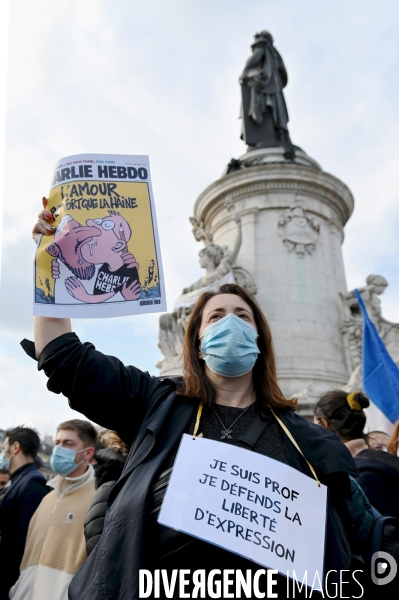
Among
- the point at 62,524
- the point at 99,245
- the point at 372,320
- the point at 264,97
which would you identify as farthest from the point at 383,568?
the point at 264,97

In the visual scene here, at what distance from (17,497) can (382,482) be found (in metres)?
3.06

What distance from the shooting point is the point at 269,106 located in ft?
53.2

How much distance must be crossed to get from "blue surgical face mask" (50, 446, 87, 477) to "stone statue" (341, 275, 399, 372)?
7616 mm

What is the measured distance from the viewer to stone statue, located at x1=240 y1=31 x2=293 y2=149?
15750 millimetres

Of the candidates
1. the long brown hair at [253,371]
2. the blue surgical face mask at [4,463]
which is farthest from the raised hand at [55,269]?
the blue surgical face mask at [4,463]

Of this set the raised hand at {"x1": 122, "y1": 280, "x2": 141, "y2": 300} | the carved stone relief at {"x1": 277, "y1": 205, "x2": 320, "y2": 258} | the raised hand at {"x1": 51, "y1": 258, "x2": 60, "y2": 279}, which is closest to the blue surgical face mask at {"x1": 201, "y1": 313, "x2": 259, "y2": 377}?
the raised hand at {"x1": 122, "y1": 280, "x2": 141, "y2": 300}

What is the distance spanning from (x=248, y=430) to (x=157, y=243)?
3.25 ft

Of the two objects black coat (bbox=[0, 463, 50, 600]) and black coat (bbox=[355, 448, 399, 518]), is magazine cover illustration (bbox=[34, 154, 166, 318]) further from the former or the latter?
black coat (bbox=[0, 463, 50, 600])

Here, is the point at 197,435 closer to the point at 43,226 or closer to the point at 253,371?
the point at 253,371

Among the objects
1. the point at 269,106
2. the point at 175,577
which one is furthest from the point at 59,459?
the point at 269,106

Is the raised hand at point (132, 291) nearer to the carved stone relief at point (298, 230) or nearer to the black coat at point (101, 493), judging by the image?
the black coat at point (101, 493)

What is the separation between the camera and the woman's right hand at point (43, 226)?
252 cm

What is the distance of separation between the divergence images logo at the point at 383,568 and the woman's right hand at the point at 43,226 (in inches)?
75.0

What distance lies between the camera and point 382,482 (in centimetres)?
299
